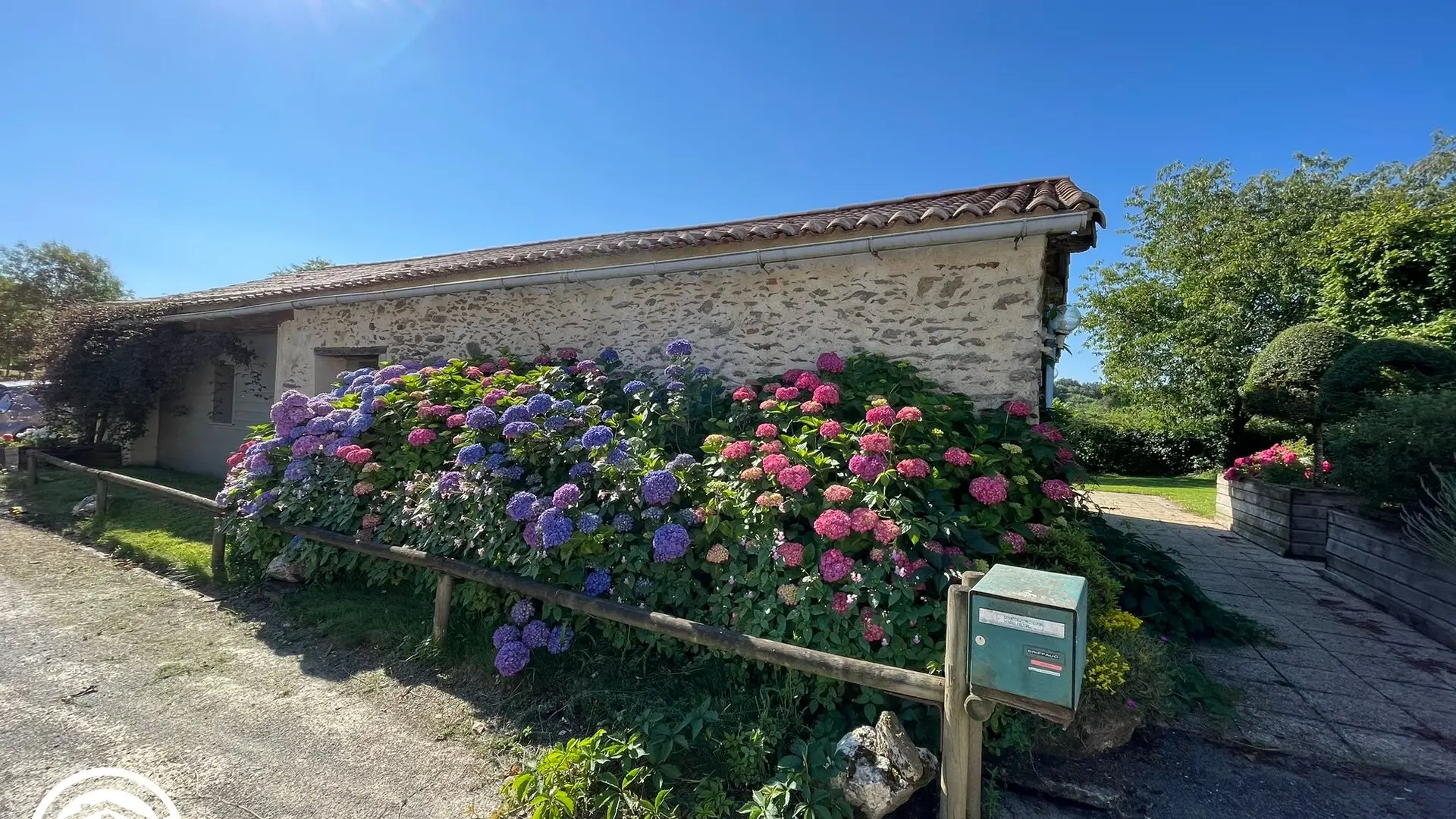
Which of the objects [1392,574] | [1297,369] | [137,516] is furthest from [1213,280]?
[137,516]

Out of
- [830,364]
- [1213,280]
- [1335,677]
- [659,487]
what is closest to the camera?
[659,487]

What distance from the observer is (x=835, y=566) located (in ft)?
8.89

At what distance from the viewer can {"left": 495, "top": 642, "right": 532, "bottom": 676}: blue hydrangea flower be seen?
3.07 m

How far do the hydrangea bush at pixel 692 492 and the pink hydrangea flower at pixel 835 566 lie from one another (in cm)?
1

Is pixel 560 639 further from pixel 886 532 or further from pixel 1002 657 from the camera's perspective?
pixel 1002 657

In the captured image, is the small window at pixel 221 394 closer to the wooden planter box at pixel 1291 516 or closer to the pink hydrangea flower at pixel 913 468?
the pink hydrangea flower at pixel 913 468

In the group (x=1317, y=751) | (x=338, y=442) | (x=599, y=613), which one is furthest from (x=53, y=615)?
(x=1317, y=751)

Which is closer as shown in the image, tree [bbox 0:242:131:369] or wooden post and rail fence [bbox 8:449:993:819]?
wooden post and rail fence [bbox 8:449:993:819]

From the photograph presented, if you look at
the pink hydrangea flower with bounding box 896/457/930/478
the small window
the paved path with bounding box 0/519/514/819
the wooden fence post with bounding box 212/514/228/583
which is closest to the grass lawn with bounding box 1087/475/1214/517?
the pink hydrangea flower with bounding box 896/457/930/478

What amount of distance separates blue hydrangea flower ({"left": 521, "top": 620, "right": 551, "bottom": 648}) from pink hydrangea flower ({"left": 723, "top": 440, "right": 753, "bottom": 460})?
145cm

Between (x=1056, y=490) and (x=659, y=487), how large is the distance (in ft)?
7.91

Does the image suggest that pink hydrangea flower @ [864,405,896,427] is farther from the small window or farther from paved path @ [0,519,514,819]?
the small window

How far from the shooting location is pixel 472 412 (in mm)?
4184

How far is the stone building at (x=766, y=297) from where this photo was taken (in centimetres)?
450
